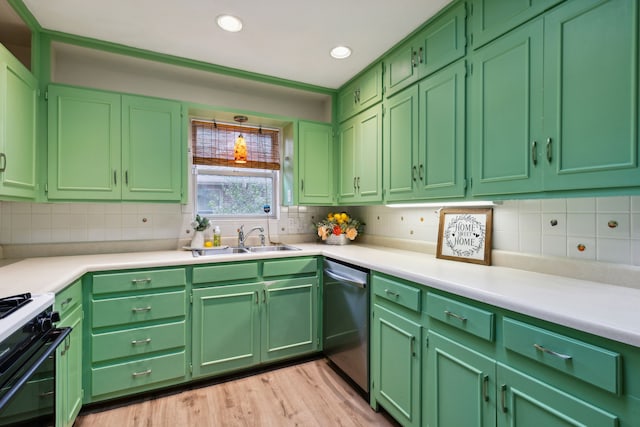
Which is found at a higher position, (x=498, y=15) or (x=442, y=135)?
(x=498, y=15)

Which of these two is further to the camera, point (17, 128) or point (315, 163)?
point (315, 163)

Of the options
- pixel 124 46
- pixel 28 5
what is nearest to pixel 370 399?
pixel 124 46

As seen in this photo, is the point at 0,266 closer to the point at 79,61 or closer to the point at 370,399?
the point at 79,61

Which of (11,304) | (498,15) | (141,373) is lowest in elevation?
(141,373)

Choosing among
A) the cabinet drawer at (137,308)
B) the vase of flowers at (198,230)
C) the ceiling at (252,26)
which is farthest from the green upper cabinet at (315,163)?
the cabinet drawer at (137,308)

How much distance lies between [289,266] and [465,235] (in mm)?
1278

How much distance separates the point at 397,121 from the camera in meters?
2.29

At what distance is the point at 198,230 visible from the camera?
2.70 meters

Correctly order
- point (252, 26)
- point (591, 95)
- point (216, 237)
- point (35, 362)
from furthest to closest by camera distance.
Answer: point (216, 237), point (252, 26), point (591, 95), point (35, 362)

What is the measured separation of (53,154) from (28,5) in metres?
0.86

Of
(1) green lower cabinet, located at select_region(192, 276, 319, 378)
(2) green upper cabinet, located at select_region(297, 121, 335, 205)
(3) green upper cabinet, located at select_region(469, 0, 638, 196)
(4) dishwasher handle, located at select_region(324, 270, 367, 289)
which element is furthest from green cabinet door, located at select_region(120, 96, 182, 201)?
(3) green upper cabinet, located at select_region(469, 0, 638, 196)

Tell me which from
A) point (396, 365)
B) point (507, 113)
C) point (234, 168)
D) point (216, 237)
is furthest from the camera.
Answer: point (234, 168)

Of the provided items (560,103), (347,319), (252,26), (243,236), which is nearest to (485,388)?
(347,319)

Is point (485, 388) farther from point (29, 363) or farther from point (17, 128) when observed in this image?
point (17, 128)
